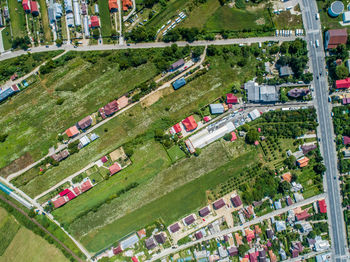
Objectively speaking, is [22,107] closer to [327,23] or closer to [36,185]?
[36,185]

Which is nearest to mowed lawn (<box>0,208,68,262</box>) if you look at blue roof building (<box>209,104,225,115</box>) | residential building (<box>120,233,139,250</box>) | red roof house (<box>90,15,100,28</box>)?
residential building (<box>120,233,139,250</box>)

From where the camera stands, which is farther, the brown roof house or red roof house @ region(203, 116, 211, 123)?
red roof house @ region(203, 116, 211, 123)

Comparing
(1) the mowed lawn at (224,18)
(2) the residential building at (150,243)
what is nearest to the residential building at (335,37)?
(1) the mowed lawn at (224,18)

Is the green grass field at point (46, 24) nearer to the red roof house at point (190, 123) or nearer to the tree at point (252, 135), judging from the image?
the red roof house at point (190, 123)

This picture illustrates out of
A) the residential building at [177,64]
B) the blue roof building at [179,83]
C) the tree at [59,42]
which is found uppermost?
the tree at [59,42]

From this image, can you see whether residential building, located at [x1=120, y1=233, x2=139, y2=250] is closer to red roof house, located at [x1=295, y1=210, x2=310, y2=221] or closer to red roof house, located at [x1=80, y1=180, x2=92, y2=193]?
red roof house, located at [x1=80, y1=180, x2=92, y2=193]

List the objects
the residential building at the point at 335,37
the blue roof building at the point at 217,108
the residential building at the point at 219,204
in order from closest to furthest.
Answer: the residential building at the point at 335,37 < the residential building at the point at 219,204 < the blue roof building at the point at 217,108
